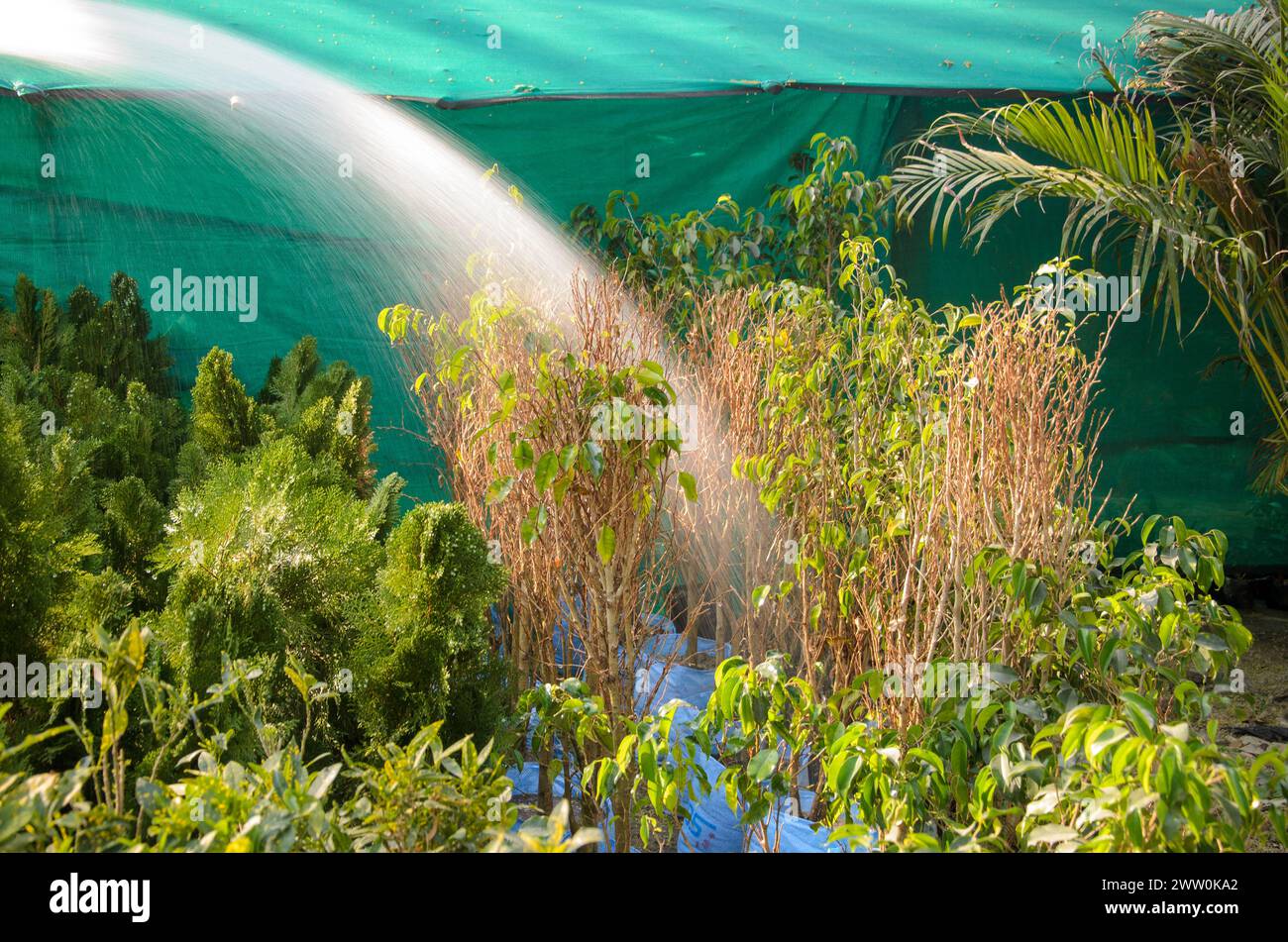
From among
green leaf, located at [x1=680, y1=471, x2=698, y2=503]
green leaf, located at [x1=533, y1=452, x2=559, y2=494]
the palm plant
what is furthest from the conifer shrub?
the palm plant

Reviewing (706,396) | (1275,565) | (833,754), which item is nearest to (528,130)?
(706,396)

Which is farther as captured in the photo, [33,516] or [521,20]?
[521,20]

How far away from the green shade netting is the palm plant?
0.40m

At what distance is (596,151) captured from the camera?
18.0 ft

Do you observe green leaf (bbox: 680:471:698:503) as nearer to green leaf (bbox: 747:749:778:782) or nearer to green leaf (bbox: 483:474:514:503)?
green leaf (bbox: 483:474:514:503)

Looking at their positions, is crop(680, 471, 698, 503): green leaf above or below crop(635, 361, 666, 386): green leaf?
below

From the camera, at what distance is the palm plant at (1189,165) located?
13.1ft

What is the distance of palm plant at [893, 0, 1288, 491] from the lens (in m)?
3.99

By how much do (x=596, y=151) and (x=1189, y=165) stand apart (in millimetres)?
2819

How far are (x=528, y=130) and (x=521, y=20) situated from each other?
747 mm

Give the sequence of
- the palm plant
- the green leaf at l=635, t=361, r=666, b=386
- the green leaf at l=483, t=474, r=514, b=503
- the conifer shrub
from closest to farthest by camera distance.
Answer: the conifer shrub
the green leaf at l=635, t=361, r=666, b=386
the green leaf at l=483, t=474, r=514, b=503
the palm plant

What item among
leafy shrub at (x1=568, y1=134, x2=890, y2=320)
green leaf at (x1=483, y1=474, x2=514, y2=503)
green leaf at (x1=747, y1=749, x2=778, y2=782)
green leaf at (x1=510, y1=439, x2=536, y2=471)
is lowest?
green leaf at (x1=747, y1=749, x2=778, y2=782)
